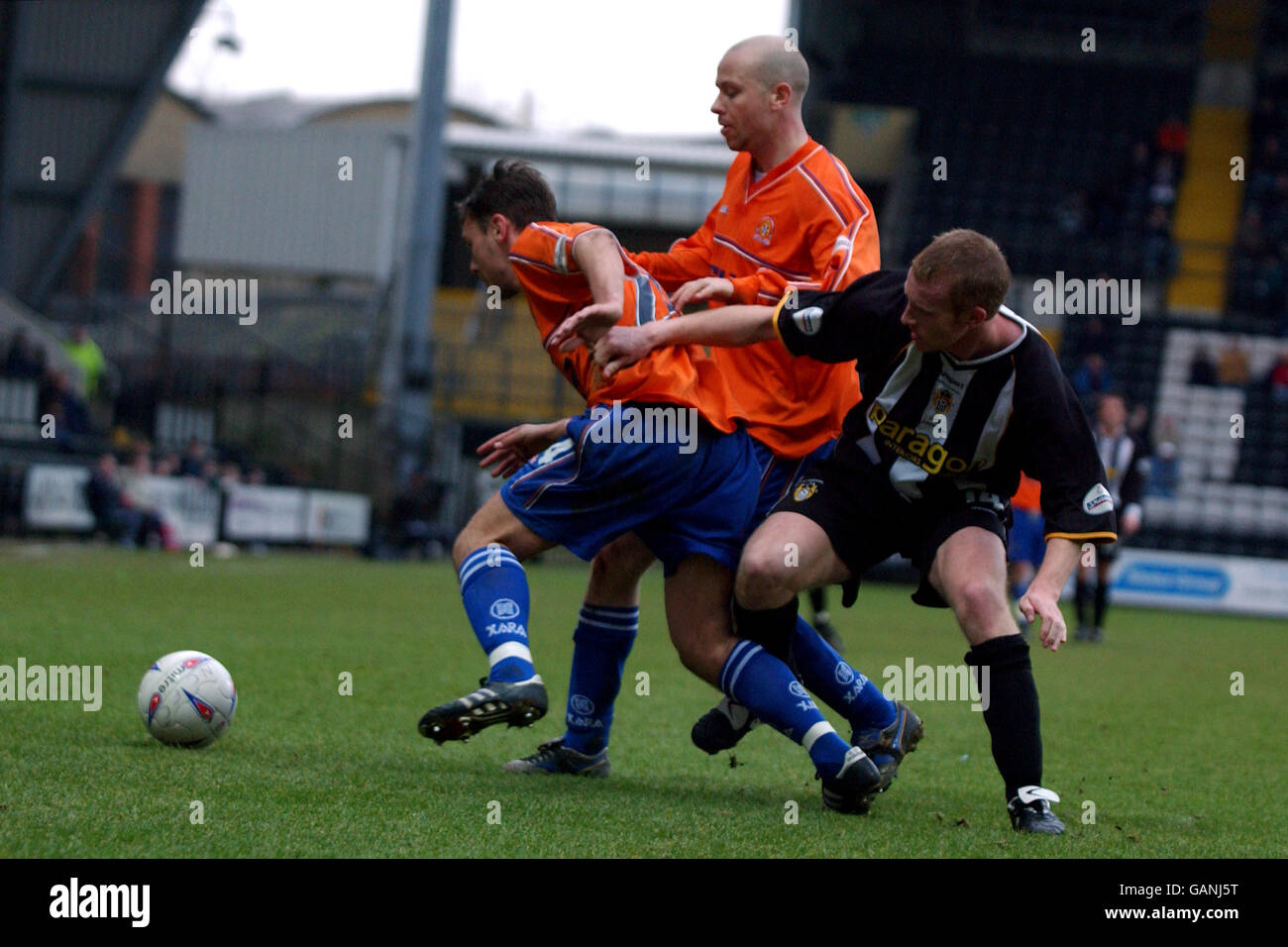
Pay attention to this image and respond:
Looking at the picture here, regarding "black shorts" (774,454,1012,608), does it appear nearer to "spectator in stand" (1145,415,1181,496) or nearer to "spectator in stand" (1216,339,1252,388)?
"spectator in stand" (1145,415,1181,496)

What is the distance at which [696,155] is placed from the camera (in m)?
30.6

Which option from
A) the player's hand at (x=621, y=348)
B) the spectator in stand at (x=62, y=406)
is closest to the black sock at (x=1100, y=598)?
the player's hand at (x=621, y=348)

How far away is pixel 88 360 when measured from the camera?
2125 centimetres

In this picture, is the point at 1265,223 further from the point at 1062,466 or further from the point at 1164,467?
the point at 1062,466

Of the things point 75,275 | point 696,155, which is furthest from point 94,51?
point 696,155

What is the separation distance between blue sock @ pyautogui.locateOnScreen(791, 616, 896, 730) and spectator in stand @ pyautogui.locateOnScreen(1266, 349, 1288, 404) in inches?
806

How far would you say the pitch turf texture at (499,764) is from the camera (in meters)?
3.83

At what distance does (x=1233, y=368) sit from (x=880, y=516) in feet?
68.8

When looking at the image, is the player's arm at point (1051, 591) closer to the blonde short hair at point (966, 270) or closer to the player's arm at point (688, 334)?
the blonde short hair at point (966, 270)

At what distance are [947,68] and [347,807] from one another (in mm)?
27922

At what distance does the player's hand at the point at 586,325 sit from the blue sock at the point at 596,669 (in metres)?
1.05

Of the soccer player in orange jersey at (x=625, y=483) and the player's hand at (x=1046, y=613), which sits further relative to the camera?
the soccer player in orange jersey at (x=625, y=483)

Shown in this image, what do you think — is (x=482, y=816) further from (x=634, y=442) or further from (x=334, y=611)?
(x=334, y=611)

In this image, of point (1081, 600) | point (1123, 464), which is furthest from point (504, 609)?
point (1081, 600)
